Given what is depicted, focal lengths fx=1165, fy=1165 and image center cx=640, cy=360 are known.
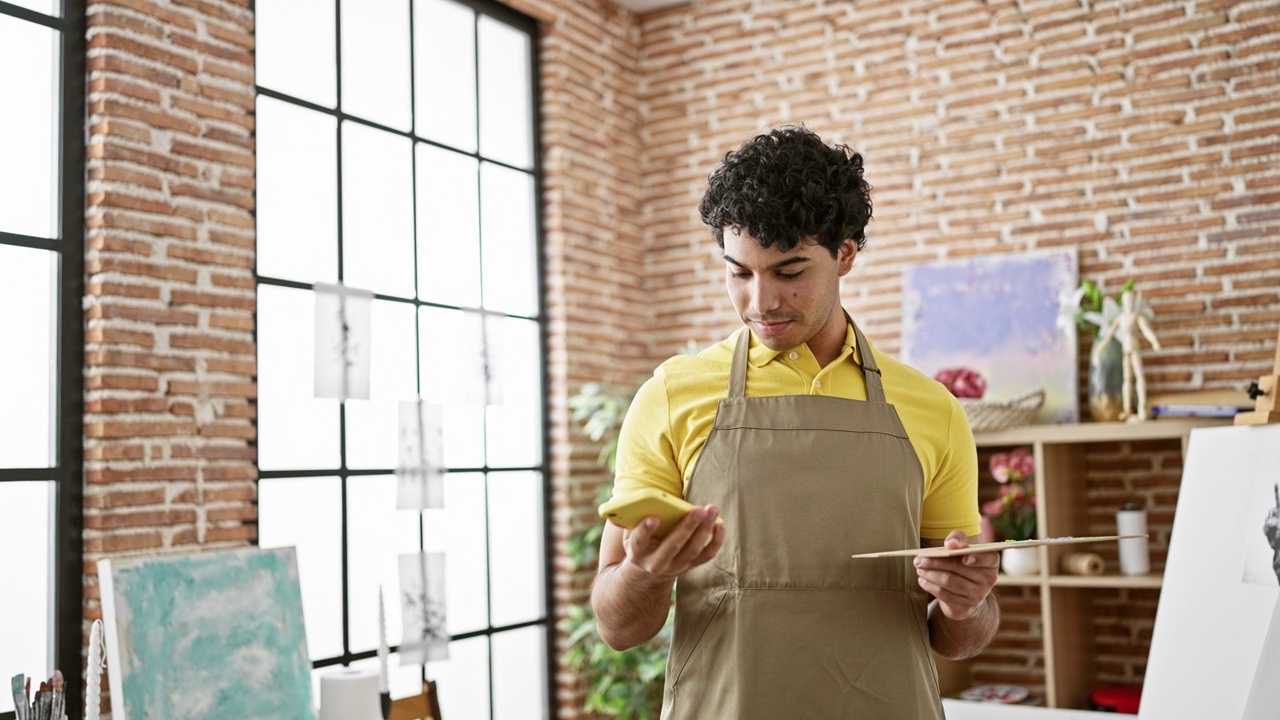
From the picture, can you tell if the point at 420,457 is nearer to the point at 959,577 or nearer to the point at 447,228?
the point at 447,228

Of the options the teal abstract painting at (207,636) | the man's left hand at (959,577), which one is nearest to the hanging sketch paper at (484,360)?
the teal abstract painting at (207,636)

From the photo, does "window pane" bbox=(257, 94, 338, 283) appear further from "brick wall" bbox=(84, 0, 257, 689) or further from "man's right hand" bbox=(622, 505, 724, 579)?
"man's right hand" bbox=(622, 505, 724, 579)

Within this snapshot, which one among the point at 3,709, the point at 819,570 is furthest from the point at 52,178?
the point at 819,570

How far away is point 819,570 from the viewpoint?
1.77 meters

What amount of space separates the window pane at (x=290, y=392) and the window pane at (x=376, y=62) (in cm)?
80

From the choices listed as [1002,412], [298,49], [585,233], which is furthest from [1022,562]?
[298,49]

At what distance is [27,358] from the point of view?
120 inches

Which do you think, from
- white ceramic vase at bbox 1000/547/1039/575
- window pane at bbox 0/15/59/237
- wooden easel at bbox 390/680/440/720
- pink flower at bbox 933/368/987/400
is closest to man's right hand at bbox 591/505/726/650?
wooden easel at bbox 390/680/440/720

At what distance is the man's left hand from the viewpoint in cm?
169

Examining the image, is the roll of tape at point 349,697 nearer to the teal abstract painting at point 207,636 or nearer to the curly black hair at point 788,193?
the teal abstract painting at point 207,636

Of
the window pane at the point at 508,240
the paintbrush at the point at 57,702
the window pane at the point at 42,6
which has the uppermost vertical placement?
the window pane at the point at 42,6

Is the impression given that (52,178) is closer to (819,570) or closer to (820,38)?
(819,570)

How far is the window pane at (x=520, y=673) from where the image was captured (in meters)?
4.63

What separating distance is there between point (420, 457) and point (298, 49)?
1473 millimetres
